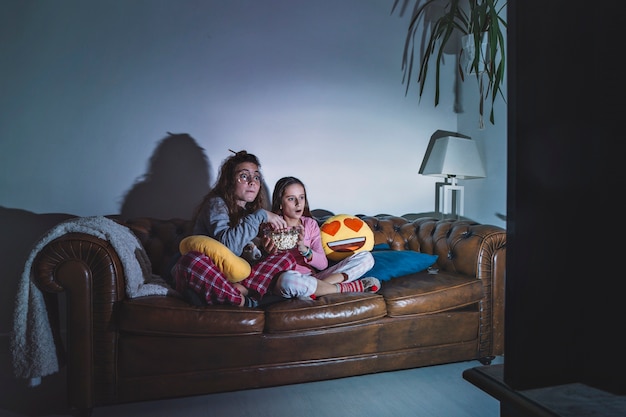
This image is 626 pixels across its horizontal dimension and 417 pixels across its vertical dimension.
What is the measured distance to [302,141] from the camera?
2.67 metres

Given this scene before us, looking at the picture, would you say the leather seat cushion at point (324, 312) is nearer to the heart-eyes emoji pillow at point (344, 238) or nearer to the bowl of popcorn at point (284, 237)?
the bowl of popcorn at point (284, 237)

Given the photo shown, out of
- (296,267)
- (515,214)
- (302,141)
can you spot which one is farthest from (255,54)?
(515,214)

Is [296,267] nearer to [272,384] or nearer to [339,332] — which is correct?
[339,332]

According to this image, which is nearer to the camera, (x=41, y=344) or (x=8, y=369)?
(x=41, y=344)

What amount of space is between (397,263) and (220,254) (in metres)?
0.94

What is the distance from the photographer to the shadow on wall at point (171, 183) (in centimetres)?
238

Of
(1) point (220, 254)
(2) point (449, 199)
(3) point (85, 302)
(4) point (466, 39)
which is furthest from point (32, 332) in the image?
(4) point (466, 39)

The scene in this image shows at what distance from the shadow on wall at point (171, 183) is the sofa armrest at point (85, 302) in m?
0.95

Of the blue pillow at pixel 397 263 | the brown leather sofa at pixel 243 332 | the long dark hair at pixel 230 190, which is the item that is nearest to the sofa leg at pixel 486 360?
the brown leather sofa at pixel 243 332

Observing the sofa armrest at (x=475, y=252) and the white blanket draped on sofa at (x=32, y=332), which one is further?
the sofa armrest at (x=475, y=252)

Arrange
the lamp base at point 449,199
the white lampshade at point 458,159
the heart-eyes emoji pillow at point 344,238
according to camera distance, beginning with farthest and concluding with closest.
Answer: the lamp base at point 449,199 → the white lampshade at point 458,159 → the heart-eyes emoji pillow at point 344,238

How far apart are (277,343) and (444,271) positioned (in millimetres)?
1066

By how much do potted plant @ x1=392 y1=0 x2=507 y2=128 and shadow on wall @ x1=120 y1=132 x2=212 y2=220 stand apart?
5.50 ft

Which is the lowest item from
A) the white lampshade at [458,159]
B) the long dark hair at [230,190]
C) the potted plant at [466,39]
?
the long dark hair at [230,190]
